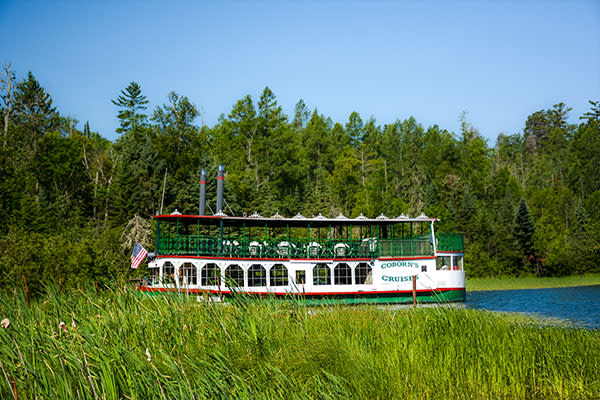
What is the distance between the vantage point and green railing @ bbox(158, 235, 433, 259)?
21.3 m

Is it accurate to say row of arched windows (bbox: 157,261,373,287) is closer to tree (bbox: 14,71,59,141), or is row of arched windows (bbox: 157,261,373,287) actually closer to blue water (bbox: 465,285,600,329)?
blue water (bbox: 465,285,600,329)

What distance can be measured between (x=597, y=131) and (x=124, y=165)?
2226 inches

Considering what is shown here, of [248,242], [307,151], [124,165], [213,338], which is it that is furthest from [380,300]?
[307,151]

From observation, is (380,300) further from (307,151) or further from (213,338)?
(307,151)

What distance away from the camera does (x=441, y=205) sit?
2077 inches

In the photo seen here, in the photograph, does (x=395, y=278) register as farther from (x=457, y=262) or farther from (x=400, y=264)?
(x=457, y=262)

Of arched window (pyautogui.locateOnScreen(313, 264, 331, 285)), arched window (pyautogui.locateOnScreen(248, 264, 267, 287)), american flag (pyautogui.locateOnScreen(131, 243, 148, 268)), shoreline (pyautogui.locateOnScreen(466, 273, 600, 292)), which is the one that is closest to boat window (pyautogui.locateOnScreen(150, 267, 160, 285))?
american flag (pyautogui.locateOnScreen(131, 243, 148, 268))

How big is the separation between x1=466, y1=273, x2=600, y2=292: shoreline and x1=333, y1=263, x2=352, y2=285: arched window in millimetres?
14840

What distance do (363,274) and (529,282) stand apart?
23365 millimetres

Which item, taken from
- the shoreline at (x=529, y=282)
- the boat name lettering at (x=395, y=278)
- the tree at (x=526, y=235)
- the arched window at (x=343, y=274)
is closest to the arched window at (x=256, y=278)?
the arched window at (x=343, y=274)

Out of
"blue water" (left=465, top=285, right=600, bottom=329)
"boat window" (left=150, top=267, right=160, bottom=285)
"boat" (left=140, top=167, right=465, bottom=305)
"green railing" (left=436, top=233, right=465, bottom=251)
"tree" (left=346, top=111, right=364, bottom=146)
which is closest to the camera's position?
"boat window" (left=150, top=267, right=160, bottom=285)

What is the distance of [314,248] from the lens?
22.4 m

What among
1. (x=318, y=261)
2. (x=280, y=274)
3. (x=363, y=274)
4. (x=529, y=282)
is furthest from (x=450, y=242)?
(x=529, y=282)

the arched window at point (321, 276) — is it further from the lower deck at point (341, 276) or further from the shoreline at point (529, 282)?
the shoreline at point (529, 282)
